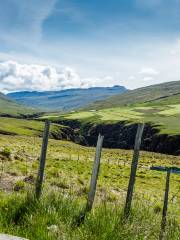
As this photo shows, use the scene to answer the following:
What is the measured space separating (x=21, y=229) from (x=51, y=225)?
683 millimetres

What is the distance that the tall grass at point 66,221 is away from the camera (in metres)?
8.86

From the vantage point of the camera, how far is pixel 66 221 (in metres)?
9.84

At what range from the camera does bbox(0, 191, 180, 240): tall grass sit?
29.1ft

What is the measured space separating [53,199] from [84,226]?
5.33ft

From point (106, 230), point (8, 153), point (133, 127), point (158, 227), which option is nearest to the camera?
point (106, 230)

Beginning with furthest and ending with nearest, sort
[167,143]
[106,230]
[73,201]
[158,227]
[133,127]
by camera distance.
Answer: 1. [133,127]
2. [167,143]
3. [73,201]
4. [158,227]
5. [106,230]

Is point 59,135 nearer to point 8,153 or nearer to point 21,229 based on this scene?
point 8,153

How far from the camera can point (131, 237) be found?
29.4ft

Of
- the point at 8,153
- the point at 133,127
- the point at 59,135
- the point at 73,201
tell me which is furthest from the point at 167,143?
the point at 73,201

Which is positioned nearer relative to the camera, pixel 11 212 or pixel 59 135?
pixel 11 212

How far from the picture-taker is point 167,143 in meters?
149

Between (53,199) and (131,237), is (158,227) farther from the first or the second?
(53,199)

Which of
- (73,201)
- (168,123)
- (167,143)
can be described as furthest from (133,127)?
(73,201)

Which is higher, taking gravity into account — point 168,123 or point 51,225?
point 168,123
